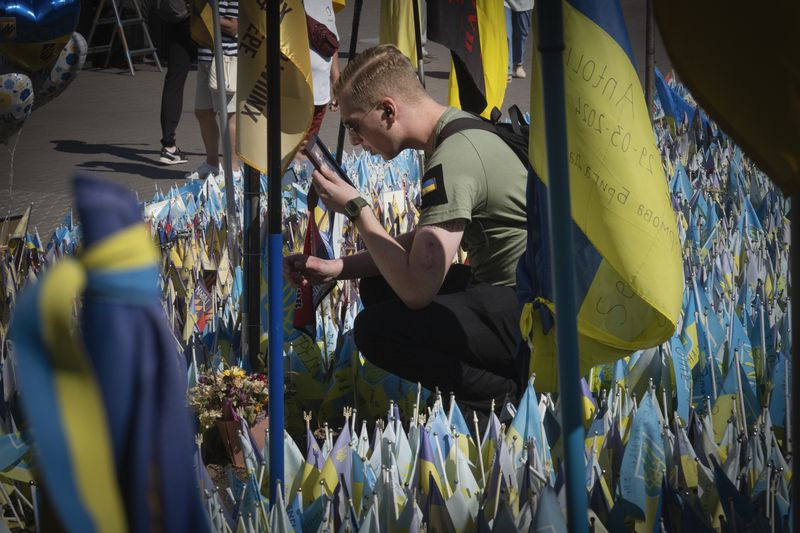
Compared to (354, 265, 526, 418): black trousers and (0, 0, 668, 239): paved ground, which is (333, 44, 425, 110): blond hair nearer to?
(354, 265, 526, 418): black trousers

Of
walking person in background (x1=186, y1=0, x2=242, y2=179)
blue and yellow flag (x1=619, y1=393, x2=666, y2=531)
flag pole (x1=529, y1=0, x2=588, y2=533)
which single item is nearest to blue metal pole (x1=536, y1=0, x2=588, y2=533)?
flag pole (x1=529, y1=0, x2=588, y2=533)

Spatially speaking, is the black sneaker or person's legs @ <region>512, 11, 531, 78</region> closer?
the black sneaker

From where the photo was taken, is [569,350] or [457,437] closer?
[569,350]

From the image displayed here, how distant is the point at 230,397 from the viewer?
2.77m

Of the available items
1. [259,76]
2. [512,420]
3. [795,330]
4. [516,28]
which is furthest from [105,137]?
[795,330]

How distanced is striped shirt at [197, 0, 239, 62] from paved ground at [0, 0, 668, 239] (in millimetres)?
921

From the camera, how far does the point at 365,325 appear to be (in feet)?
9.27

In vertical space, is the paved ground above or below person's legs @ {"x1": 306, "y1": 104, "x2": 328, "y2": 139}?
above

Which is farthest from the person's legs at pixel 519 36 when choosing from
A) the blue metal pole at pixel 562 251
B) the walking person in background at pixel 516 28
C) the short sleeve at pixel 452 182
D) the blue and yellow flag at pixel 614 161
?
the blue metal pole at pixel 562 251

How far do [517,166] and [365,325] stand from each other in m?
0.63

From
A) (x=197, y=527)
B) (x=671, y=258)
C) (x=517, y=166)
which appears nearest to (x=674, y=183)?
(x=517, y=166)

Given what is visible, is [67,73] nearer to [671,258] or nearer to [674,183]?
[674,183]

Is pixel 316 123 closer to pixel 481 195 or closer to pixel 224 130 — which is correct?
pixel 224 130

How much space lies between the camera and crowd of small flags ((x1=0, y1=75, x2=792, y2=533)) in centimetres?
181
